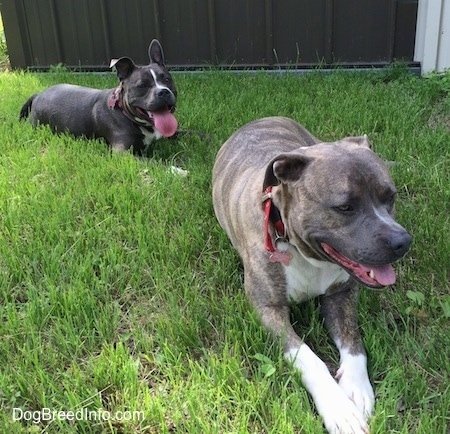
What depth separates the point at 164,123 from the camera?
4770 millimetres

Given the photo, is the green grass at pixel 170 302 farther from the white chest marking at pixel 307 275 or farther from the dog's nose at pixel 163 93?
the dog's nose at pixel 163 93

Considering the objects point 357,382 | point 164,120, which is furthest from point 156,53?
point 357,382

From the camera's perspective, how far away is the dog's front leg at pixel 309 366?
2023mm

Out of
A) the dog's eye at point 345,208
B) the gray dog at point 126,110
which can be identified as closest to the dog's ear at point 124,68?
the gray dog at point 126,110

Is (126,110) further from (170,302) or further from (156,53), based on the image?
(170,302)

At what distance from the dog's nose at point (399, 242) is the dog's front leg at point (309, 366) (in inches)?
20.9

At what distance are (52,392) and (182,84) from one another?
185 inches

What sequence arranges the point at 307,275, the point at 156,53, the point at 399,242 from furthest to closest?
1. the point at 156,53
2. the point at 307,275
3. the point at 399,242

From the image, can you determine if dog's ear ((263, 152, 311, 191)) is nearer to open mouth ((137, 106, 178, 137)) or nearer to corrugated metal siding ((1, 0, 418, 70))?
open mouth ((137, 106, 178, 137))

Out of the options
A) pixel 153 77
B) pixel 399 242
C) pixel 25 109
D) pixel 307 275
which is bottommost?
pixel 25 109

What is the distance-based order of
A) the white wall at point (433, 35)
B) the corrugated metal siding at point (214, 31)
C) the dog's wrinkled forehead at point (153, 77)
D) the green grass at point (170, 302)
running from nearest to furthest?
the green grass at point (170, 302) → the dog's wrinkled forehead at point (153, 77) → the white wall at point (433, 35) → the corrugated metal siding at point (214, 31)

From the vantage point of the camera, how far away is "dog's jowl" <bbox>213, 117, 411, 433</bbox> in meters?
2.17

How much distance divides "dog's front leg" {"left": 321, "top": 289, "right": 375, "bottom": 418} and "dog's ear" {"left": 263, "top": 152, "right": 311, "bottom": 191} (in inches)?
23.5

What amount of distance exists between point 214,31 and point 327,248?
204 inches
